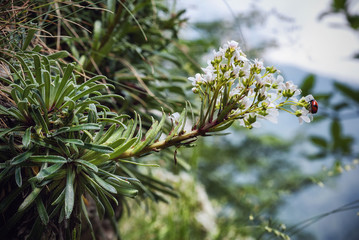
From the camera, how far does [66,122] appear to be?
0.56 metres

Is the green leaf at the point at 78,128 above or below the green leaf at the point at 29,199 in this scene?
above

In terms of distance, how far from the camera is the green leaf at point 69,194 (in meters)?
0.47

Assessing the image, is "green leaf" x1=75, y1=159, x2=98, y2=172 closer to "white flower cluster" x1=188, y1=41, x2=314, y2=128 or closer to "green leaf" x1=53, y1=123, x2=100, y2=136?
"green leaf" x1=53, y1=123, x2=100, y2=136

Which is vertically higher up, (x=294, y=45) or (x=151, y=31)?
(x=294, y=45)

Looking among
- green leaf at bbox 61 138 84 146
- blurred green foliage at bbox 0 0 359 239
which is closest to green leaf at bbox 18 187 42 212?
blurred green foliage at bbox 0 0 359 239

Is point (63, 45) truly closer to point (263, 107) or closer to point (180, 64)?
point (180, 64)

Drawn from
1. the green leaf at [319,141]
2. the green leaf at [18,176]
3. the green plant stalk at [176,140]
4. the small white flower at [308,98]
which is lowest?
the green leaf at [18,176]

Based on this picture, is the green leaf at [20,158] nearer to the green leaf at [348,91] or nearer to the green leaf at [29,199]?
the green leaf at [29,199]

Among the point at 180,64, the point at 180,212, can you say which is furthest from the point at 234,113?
the point at 180,212

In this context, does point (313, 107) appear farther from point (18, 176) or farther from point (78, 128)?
point (18, 176)

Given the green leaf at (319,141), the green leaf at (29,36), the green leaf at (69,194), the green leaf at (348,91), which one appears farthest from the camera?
the green leaf at (319,141)

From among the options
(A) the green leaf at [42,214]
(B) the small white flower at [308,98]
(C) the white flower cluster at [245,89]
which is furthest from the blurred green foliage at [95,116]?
(B) the small white flower at [308,98]

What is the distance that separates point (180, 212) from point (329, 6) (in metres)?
1.14

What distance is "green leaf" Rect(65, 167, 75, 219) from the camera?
467mm
